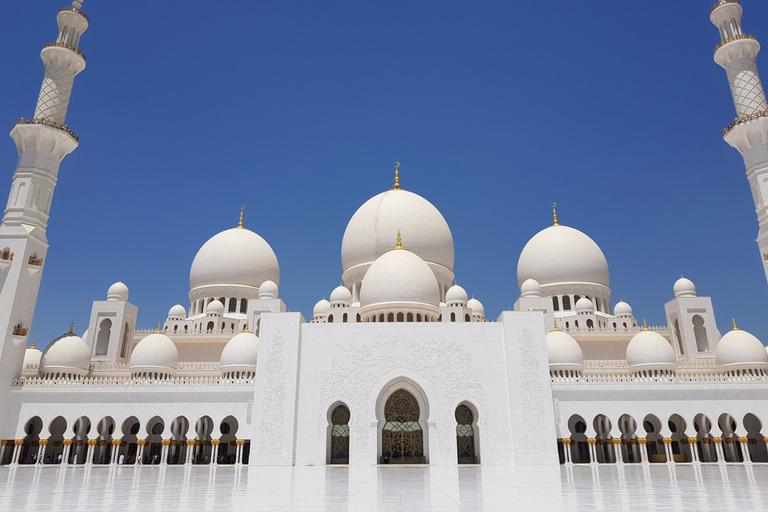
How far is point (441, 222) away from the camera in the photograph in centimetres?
2319

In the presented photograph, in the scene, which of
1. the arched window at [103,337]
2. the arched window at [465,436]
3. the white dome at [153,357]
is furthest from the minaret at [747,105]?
the arched window at [103,337]

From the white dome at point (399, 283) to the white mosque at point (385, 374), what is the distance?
0.06 m

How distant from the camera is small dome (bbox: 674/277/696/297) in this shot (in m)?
22.9

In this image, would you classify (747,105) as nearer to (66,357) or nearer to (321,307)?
(321,307)

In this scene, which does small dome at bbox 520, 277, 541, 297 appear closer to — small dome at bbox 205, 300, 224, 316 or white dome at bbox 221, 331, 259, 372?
white dome at bbox 221, 331, 259, 372

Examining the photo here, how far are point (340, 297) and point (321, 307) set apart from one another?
7.56 ft

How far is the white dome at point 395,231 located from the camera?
21.9 meters

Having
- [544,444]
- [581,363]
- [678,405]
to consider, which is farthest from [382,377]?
[678,405]

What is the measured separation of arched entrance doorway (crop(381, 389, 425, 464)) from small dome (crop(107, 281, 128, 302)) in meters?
13.6

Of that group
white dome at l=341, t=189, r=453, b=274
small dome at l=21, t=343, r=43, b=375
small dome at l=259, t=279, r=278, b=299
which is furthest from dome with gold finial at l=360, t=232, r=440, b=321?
small dome at l=21, t=343, r=43, b=375

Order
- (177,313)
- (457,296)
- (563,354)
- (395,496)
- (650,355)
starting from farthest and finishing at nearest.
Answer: (177,313) → (457,296) → (563,354) → (650,355) → (395,496)

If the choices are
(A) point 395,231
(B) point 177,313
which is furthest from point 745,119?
(B) point 177,313

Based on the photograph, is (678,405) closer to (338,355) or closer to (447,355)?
(447,355)

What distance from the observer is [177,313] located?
953 inches
